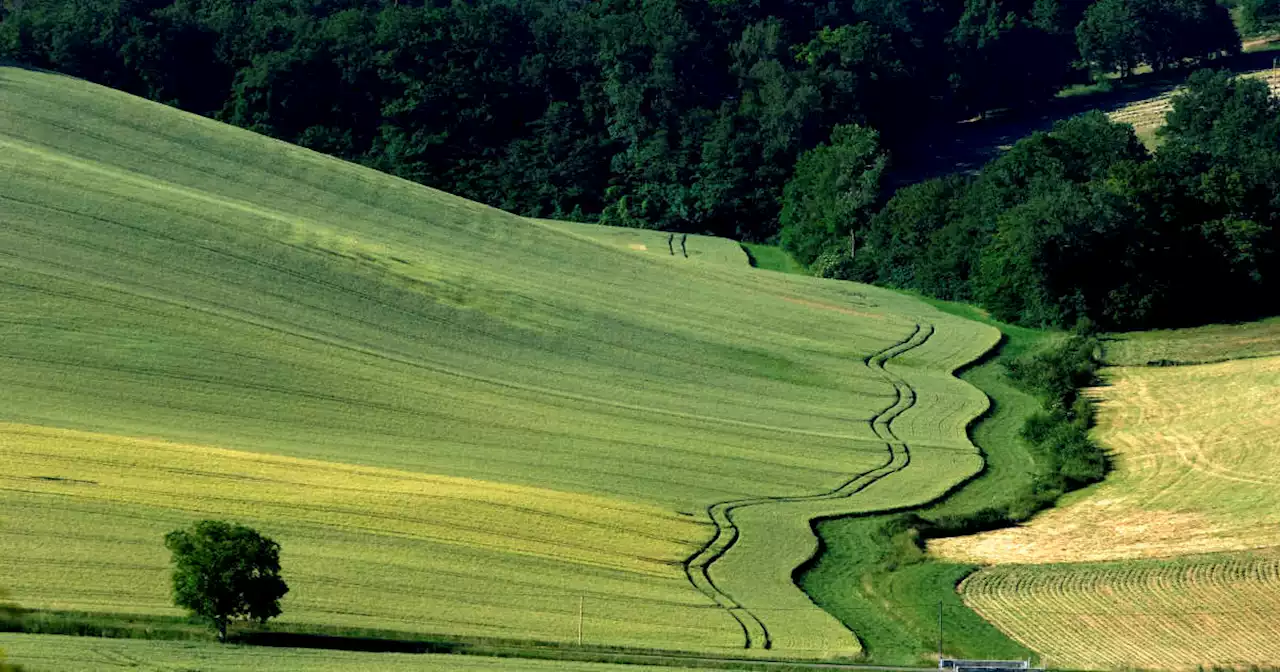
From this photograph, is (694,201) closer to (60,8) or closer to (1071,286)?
(1071,286)

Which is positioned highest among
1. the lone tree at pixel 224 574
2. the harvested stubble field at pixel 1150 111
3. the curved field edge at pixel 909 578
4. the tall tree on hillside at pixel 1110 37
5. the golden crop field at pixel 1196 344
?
the tall tree on hillside at pixel 1110 37

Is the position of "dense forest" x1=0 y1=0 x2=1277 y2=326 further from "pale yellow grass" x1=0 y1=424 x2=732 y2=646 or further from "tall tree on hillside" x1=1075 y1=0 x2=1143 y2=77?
"pale yellow grass" x1=0 y1=424 x2=732 y2=646

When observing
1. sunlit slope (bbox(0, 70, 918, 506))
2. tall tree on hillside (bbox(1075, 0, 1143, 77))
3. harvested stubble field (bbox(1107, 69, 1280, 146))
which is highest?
tall tree on hillside (bbox(1075, 0, 1143, 77))

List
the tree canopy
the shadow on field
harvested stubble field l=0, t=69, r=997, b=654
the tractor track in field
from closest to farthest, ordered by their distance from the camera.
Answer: the shadow on field
harvested stubble field l=0, t=69, r=997, b=654
the tractor track in field
the tree canopy

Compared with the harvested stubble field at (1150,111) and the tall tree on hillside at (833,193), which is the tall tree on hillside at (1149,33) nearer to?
the harvested stubble field at (1150,111)

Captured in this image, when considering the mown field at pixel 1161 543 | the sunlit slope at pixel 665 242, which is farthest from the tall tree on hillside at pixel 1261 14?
the mown field at pixel 1161 543

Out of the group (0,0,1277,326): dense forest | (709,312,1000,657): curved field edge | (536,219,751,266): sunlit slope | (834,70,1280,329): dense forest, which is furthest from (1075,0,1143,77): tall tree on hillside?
(709,312,1000,657): curved field edge

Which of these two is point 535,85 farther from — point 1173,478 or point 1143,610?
point 1143,610

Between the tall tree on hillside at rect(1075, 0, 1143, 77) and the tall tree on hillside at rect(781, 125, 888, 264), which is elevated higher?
the tall tree on hillside at rect(1075, 0, 1143, 77)
